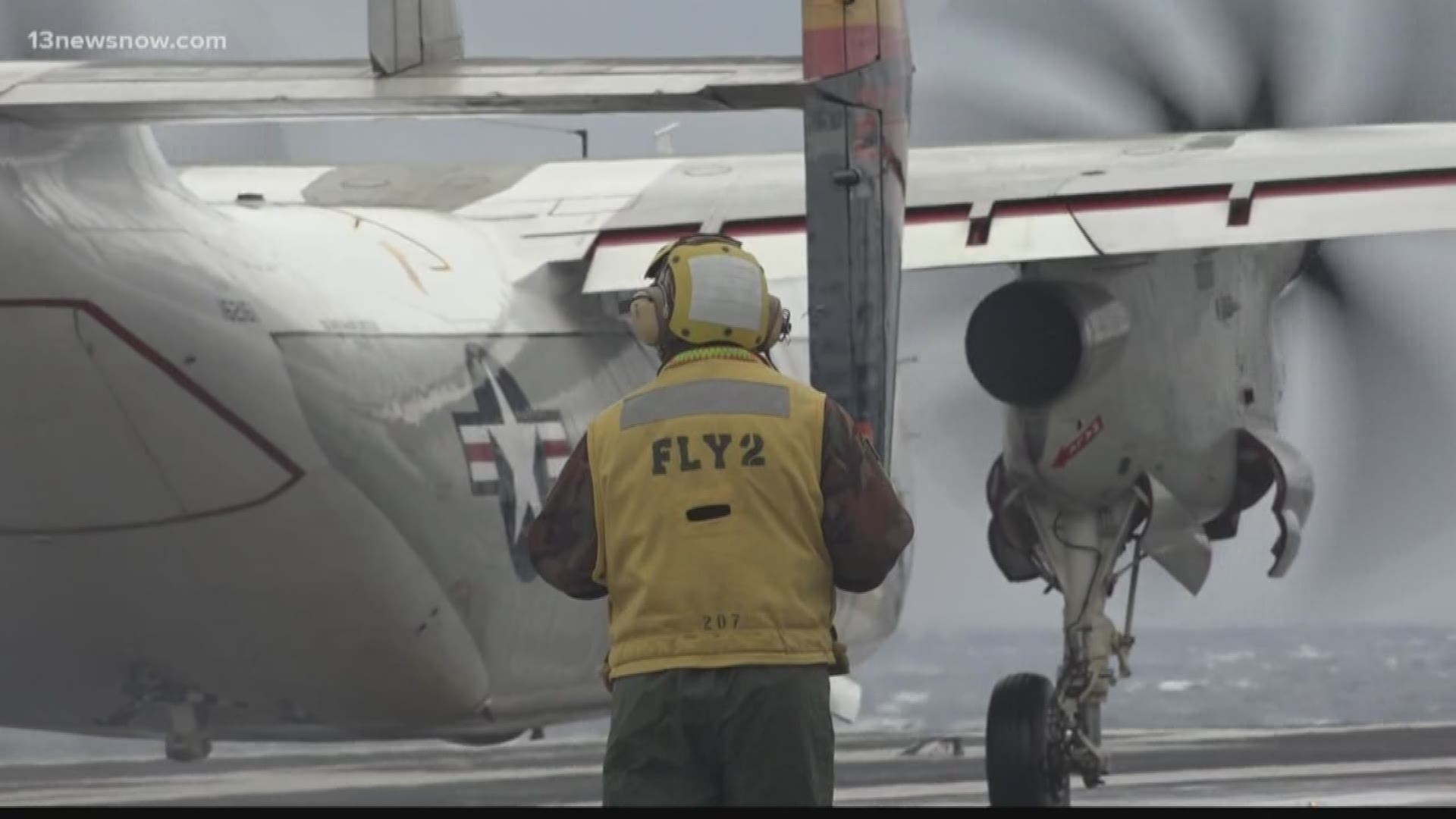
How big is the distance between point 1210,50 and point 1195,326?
2255mm

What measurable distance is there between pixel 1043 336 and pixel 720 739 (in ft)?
27.0

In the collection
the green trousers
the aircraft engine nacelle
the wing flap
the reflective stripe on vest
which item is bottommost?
the aircraft engine nacelle

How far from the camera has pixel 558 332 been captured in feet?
44.9

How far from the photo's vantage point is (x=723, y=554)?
6.49 m

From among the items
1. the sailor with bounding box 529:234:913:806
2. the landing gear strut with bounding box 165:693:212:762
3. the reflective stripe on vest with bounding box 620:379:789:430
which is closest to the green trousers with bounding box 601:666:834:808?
the sailor with bounding box 529:234:913:806

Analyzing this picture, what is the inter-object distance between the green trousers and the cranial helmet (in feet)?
2.53

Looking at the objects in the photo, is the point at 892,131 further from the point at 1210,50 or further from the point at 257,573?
the point at 1210,50

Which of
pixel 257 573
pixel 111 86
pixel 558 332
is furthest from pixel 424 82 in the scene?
pixel 558 332

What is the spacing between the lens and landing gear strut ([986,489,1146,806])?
15188 mm

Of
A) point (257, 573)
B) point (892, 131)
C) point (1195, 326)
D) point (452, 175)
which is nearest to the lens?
point (892, 131)

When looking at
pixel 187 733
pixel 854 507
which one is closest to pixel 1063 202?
pixel 187 733

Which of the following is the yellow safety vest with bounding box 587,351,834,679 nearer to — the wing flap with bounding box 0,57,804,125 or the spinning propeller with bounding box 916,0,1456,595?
the wing flap with bounding box 0,57,804,125

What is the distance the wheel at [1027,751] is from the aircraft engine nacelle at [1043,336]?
1.66 metres

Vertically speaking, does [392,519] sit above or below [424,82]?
below
